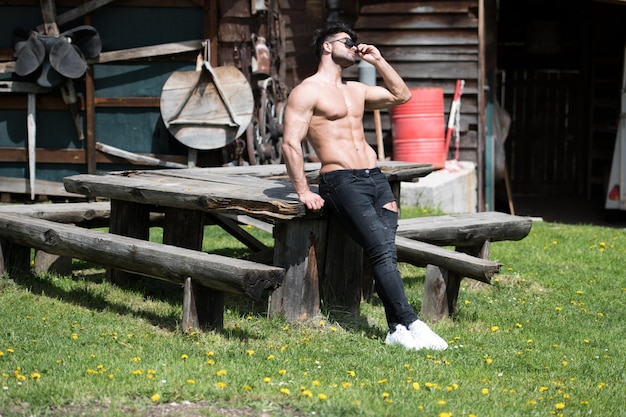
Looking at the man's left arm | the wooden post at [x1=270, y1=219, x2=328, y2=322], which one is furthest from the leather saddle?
the wooden post at [x1=270, y1=219, x2=328, y2=322]

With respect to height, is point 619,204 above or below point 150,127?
below

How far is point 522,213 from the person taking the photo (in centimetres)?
1524

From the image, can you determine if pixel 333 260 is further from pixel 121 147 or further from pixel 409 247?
pixel 121 147

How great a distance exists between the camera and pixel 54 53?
1182 cm

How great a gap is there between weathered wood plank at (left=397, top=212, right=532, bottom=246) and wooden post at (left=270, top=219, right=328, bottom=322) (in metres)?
1.13

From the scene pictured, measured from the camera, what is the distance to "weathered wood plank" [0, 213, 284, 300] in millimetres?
5598

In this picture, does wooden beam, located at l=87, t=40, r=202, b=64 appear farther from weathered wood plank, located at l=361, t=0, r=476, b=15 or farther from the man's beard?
the man's beard

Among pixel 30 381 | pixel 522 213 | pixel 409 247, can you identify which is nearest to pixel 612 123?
pixel 522 213

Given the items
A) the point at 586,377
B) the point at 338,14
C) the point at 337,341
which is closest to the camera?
the point at 586,377

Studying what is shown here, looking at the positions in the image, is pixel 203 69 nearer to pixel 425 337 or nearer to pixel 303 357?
pixel 425 337

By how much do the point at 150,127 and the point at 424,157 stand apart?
332cm

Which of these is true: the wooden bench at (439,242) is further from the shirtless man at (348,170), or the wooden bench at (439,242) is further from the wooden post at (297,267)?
the shirtless man at (348,170)

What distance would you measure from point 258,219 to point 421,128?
252 inches

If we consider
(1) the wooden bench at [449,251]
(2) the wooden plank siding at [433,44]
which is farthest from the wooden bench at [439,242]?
(2) the wooden plank siding at [433,44]
